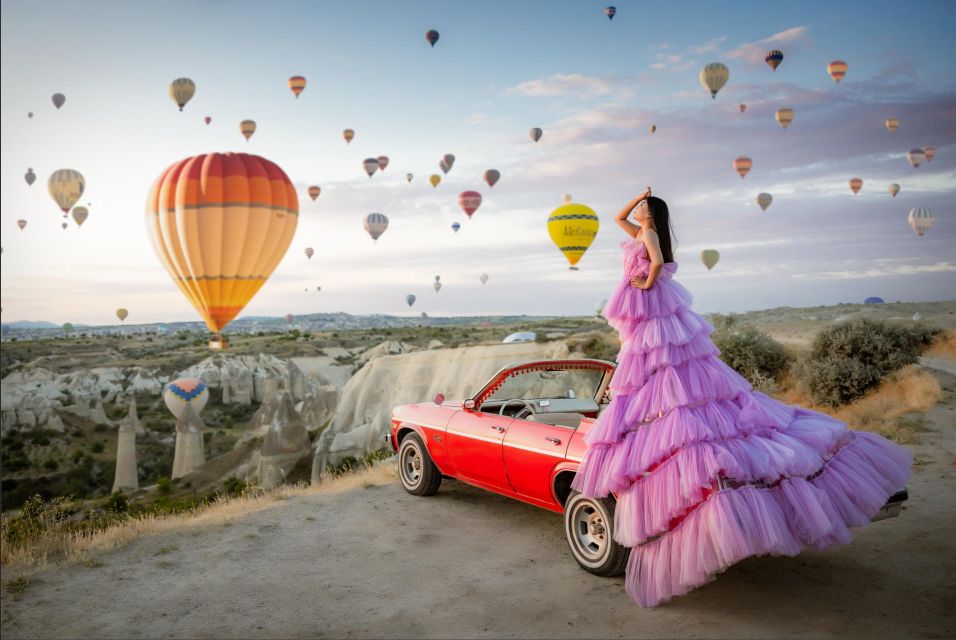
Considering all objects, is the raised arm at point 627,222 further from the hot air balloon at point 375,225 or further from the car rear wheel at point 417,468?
the hot air balloon at point 375,225

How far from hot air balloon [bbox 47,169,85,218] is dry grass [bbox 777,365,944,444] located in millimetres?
46649

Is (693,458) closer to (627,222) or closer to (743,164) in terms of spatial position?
(627,222)

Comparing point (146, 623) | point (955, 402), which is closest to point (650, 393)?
point (146, 623)

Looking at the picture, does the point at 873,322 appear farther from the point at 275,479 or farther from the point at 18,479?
the point at 18,479

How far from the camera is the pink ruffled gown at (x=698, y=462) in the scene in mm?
5012

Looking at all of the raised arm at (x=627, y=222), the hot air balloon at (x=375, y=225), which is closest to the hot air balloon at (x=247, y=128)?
the hot air balloon at (x=375, y=225)

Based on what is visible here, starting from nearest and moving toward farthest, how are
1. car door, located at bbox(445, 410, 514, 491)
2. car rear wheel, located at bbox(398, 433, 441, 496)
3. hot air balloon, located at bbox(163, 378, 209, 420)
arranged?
car door, located at bbox(445, 410, 514, 491)
car rear wheel, located at bbox(398, 433, 441, 496)
hot air balloon, located at bbox(163, 378, 209, 420)

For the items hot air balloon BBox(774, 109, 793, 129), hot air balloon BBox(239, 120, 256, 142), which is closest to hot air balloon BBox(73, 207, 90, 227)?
hot air balloon BBox(239, 120, 256, 142)

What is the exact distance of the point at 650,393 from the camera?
5633mm

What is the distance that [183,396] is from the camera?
2876 inches

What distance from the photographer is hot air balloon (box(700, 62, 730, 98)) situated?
4444 cm

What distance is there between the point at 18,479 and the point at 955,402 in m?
77.6

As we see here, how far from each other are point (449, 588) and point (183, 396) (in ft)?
243

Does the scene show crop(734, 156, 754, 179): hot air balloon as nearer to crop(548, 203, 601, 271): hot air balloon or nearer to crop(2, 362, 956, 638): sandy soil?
crop(548, 203, 601, 271): hot air balloon
